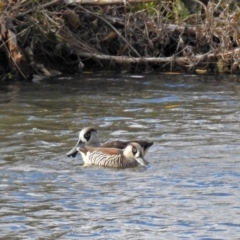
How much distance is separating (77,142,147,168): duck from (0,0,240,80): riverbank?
23.3 feet

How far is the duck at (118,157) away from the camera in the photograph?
1027 cm

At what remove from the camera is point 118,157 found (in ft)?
33.8

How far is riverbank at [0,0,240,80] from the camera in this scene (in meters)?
17.6

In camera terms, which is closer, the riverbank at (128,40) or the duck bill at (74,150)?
the duck bill at (74,150)

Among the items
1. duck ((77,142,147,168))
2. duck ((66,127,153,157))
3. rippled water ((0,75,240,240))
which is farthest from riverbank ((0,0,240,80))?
duck ((77,142,147,168))

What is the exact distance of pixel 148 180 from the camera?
960 centimetres

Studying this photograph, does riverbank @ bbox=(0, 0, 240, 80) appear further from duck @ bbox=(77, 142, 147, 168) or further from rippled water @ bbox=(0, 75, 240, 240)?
duck @ bbox=(77, 142, 147, 168)

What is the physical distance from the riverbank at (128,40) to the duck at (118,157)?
711cm

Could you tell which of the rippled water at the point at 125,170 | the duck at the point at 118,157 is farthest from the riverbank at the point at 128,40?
the duck at the point at 118,157

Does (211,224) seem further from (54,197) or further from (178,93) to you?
(178,93)

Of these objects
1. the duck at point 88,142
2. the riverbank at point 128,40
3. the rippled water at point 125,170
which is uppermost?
the riverbank at point 128,40

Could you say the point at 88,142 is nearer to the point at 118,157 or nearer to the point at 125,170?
the point at 118,157

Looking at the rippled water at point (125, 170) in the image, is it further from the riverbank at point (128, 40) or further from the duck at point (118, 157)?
the riverbank at point (128, 40)

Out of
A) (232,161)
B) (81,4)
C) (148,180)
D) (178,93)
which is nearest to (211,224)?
(148,180)
